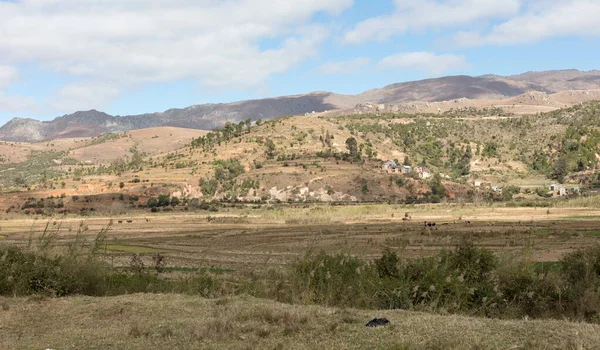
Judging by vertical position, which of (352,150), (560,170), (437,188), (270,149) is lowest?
(560,170)

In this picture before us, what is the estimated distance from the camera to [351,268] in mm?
15812

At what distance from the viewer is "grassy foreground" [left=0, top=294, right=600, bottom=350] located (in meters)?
9.24

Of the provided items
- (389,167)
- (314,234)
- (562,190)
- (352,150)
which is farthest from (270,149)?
(314,234)

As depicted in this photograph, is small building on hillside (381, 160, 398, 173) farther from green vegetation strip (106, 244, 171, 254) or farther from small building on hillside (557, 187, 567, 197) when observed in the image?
green vegetation strip (106, 244, 171, 254)

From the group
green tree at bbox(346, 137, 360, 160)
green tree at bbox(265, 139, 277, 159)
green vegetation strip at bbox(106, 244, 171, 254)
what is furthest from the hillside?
green vegetation strip at bbox(106, 244, 171, 254)

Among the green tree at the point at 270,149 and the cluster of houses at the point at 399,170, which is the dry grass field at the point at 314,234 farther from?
the green tree at the point at 270,149

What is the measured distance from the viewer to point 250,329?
10.8m

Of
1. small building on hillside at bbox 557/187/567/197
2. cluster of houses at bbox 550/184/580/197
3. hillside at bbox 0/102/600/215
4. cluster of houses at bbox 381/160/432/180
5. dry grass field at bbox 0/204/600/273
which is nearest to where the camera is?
dry grass field at bbox 0/204/600/273

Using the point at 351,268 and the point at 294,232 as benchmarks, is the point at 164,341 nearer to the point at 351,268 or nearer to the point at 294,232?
the point at 351,268

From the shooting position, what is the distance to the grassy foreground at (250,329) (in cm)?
924

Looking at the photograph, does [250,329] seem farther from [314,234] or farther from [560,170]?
[560,170]

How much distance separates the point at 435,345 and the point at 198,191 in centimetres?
9603

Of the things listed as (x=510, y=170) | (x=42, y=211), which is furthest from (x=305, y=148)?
(x=42, y=211)

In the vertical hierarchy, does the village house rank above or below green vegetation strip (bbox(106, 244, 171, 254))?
below
